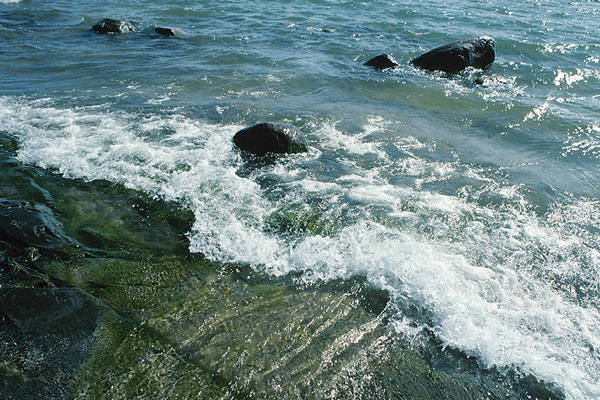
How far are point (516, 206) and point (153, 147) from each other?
17.6 feet

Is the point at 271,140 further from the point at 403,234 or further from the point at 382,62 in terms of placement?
the point at 382,62

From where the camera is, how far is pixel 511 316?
11.6ft

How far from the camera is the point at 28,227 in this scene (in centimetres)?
392

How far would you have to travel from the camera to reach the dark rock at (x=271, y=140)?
20.9ft

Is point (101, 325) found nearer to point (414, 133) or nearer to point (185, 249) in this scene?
point (185, 249)

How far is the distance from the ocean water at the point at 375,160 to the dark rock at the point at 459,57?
0.41 m

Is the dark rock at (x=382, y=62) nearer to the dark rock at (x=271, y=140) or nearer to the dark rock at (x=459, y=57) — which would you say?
the dark rock at (x=459, y=57)

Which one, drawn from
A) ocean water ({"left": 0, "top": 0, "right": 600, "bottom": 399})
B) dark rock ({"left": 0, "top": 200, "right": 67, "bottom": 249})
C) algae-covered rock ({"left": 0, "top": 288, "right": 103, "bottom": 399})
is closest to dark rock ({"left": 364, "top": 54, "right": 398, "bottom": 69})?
ocean water ({"left": 0, "top": 0, "right": 600, "bottom": 399})

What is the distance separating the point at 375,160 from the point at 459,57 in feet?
20.9

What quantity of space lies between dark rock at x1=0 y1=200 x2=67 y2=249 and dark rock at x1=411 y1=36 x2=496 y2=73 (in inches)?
394

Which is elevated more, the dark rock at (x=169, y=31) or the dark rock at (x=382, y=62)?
the dark rock at (x=169, y=31)

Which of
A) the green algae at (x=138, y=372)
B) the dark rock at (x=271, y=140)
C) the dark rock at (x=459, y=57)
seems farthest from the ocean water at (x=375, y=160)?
the green algae at (x=138, y=372)

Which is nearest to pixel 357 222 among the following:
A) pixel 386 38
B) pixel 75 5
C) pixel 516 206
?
pixel 516 206

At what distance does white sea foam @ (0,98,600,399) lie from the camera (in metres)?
3.40
